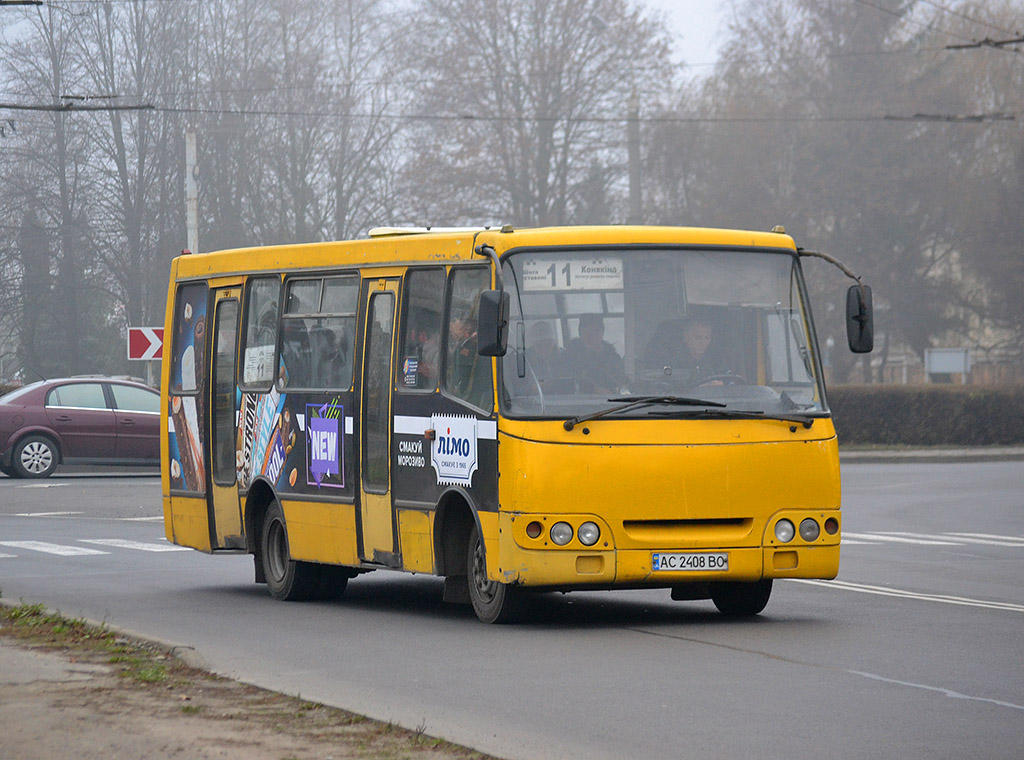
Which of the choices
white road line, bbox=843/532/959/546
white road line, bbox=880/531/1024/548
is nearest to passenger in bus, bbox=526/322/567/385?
white road line, bbox=843/532/959/546

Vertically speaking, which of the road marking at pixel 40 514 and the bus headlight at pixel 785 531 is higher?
the bus headlight at pixel 785 531

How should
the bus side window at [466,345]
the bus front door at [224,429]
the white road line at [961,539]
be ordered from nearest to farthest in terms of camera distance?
the bus side window at [466,345] < the bus front door at [224,429] < the white road line at [961,539]

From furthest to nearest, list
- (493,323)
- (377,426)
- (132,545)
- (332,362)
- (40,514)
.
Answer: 1. (40,514)
2. (132,545)
3. (332,362)
4. (377,426)
5. (493,323)

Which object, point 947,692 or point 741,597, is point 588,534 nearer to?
point 741,597

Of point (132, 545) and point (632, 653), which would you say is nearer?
point (632, 653)

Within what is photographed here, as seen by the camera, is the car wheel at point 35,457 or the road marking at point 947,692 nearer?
the road marking at point 947,692

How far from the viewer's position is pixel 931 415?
4253cm

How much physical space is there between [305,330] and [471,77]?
42.4 metres

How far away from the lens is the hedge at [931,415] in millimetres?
42438

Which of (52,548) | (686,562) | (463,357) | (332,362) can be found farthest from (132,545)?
(686,562)

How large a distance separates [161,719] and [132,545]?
12.0 m

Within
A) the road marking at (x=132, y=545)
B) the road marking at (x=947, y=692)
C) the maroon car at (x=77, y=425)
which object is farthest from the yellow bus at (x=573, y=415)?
the maroon car at (x=77, y=425)

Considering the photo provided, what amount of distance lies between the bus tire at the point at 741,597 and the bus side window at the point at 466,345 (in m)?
2.14

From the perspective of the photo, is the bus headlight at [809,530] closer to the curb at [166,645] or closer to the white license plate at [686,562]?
the white license plate at [686,562]
